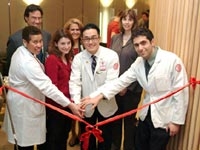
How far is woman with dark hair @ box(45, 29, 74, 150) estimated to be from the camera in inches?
97.7

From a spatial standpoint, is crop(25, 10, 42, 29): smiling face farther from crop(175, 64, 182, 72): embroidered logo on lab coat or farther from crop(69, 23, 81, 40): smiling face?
crop(175, 64, 182, 72): embroidered logo on lab coat

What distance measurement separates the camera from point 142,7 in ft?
27.1

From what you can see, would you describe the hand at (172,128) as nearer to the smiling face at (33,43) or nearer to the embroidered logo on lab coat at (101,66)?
the embroidered logo on lab coat at (101,66)

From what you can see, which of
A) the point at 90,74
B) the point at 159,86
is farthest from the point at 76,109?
the point at 159,86

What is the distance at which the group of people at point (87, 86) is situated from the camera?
2178mm

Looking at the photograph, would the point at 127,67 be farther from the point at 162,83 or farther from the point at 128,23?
the point at 162,83

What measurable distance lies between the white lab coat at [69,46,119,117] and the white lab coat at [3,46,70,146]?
0.58ft

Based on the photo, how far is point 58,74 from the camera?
2518 mm

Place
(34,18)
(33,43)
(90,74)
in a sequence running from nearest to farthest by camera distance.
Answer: (33,43) < (90,74) < (34,18)

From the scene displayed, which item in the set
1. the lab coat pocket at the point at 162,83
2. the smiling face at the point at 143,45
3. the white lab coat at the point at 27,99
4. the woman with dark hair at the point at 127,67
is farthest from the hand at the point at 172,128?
the white lab coat at the point at 27,99

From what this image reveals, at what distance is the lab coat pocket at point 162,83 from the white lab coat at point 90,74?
463 mm

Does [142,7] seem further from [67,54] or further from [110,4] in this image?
[67,54]

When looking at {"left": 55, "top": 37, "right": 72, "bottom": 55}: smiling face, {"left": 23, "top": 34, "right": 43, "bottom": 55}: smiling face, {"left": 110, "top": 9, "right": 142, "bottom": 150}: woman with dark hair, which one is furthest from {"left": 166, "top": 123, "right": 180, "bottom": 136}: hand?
{"left": 23, "top": 34, "right": 43, "bottom": 55}: smiling face

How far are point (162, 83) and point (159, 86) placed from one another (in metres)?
0.03
